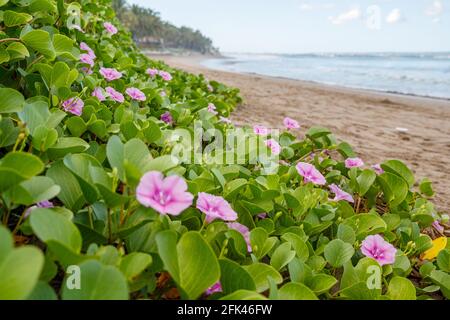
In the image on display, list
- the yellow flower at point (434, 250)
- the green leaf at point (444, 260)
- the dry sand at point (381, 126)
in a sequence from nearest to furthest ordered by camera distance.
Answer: the green leaf at point (444, 260) → the yellow flower at point (434, 250) → the dry sand at point (381, 126)

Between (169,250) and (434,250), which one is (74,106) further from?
(434,250)

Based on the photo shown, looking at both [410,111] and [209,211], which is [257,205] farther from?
[410,111]

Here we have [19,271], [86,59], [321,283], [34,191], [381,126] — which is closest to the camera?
[19,271]

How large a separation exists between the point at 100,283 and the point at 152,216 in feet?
0.82

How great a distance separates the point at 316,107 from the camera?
6367mm

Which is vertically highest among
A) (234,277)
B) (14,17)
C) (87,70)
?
(14,17)

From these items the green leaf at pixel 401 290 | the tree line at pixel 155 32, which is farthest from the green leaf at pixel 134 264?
the tree line at pixel 155 32

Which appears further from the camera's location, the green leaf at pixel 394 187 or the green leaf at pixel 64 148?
the green leaf at pixel 394 187

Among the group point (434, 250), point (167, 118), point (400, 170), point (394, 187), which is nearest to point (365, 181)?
point (394, 187)

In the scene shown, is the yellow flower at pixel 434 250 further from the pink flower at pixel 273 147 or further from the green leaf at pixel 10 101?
the green leaf at pixel 10 101

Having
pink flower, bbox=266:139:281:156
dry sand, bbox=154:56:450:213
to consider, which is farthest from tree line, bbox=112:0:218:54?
pink flower, bbox=266:139:281:156

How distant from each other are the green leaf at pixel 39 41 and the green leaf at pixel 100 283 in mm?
903

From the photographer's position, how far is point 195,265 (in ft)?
2.50

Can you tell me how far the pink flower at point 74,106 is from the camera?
1451 millimetres
